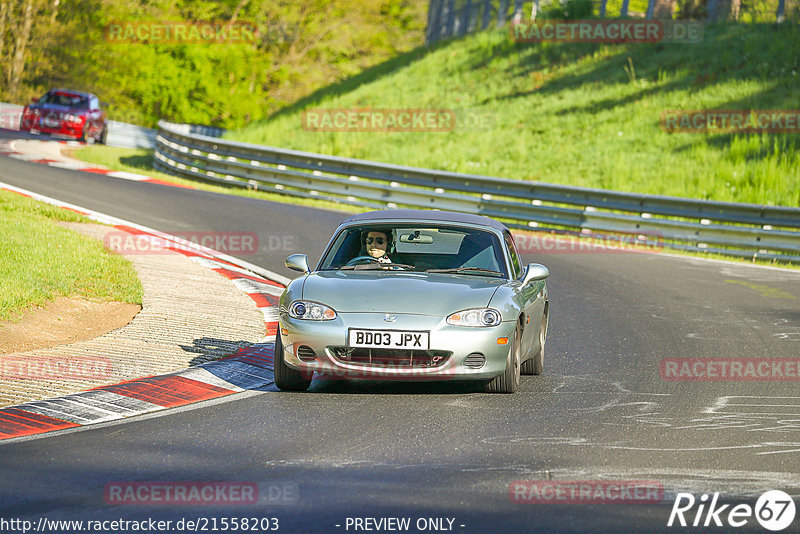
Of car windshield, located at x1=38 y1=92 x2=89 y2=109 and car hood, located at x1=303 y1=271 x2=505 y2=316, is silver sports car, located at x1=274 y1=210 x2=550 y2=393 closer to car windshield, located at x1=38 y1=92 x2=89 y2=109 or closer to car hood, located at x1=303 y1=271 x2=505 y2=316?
car hood, located at x1=303 y1=271 x2=505 y2=316

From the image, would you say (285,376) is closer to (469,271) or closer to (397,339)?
(397,339)

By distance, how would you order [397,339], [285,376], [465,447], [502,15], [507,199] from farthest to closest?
1. [502,15]
2. [507,199]
3. [285,376]
4. [397,339]
5. [465,447]

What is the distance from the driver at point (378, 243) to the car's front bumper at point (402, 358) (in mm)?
1362

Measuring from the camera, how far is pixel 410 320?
25.5 ft

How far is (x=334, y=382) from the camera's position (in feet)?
28.6

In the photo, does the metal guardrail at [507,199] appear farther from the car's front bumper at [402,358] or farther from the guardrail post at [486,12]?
the guardrail post at [486,12]

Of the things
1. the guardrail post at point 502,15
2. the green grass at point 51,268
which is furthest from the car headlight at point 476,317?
the guardrail post at point 502,15

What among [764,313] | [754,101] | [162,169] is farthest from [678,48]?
[764,313]

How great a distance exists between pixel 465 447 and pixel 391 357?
1422 mm

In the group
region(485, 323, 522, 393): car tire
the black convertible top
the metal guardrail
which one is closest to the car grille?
region(485, 323, 522, 393): car tire

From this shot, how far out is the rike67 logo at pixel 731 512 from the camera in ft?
16.3

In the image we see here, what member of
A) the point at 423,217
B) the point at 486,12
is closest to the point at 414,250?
the point at 423,217

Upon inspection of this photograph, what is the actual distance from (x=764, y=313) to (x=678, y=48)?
21.0m

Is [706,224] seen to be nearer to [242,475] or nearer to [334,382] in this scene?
[334,382]
